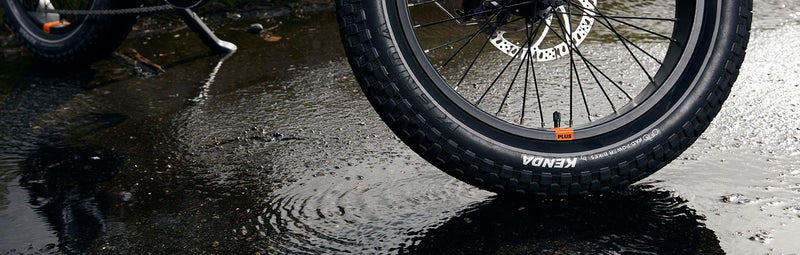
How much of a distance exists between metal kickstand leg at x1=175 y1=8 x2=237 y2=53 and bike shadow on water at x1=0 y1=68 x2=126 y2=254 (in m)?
0.50

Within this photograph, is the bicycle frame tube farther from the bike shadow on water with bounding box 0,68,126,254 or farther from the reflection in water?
the reflection in water

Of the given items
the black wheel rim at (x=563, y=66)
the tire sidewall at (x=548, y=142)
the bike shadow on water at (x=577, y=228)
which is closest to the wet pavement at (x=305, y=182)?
the bike shadow on water at (x=577, y=228)

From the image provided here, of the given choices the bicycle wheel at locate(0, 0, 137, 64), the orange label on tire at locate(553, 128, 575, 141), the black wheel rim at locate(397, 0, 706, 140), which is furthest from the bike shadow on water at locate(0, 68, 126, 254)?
the orange label on tire at locate(553, 128, 575, 141)

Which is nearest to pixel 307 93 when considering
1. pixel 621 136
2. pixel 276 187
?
pixel 276 187

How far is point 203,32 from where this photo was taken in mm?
3828

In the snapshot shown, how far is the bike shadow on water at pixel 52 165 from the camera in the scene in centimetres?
212

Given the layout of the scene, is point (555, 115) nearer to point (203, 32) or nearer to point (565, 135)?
point (565, 135)

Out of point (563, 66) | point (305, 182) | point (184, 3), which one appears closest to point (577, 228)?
point (305, 182)

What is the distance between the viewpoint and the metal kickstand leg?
3.79 meters

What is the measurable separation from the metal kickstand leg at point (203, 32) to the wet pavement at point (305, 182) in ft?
1.27

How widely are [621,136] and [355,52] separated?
28.3 inches

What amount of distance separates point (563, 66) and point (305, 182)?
4.61ft

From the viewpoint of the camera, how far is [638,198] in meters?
2.16

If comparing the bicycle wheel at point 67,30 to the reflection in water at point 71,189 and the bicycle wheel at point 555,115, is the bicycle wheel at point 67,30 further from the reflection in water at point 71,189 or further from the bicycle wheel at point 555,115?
the bicycle wheel at point 555,115
